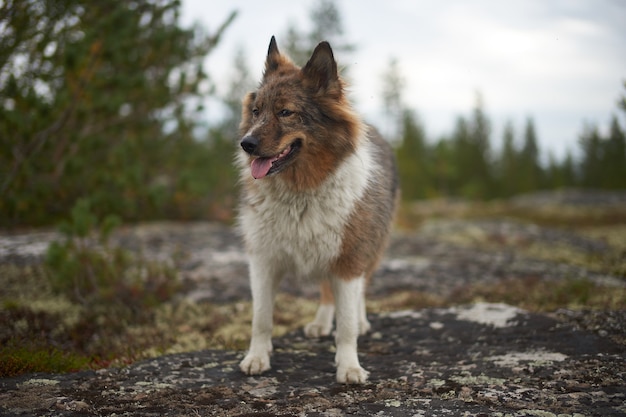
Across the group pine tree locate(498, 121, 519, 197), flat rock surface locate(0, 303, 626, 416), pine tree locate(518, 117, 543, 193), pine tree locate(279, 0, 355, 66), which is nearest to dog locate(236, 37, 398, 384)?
flat rock surface locate(0, 303, 626, 416)

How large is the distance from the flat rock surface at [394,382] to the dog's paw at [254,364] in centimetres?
8

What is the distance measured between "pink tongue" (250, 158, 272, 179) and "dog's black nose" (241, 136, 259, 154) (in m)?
0.15

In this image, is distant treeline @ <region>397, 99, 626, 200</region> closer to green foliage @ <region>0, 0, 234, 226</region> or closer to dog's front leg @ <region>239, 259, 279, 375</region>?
green foliage @ <region>0, 0, 234, 226</region>

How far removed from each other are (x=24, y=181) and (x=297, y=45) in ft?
76.9

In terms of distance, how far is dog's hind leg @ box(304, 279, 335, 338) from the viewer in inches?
191

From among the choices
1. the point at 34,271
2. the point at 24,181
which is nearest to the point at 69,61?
the point at 24,181

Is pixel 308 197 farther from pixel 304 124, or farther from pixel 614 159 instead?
pixel 614 159

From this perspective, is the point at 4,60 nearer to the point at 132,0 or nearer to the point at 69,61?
the point at 69,61

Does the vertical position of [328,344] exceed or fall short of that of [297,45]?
it falls short

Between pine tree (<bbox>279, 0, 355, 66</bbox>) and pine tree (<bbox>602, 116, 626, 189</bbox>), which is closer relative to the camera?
pine tree (<bbox>279, 0, 355, 66</bbox>)

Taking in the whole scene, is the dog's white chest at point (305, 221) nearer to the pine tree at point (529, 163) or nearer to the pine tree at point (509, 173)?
the pine tree at point (509, 173)

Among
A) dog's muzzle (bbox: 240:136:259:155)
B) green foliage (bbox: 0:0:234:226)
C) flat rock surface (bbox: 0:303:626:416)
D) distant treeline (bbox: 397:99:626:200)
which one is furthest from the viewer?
distant treeline (bbox: 397:99:626:200)

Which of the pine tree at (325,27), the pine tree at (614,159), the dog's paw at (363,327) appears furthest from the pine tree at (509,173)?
the dog's paw at (363,327)

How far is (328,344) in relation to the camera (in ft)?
15.1
